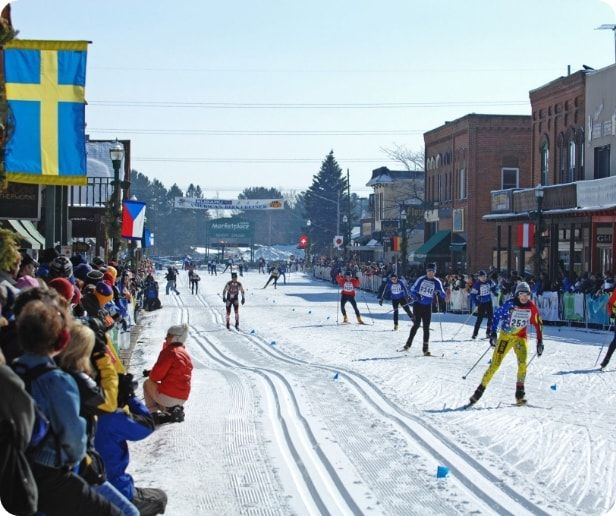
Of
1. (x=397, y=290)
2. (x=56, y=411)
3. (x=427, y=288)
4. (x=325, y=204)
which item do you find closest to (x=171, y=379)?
(x=56, y=411)

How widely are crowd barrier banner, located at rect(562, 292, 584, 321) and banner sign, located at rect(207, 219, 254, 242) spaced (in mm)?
100146

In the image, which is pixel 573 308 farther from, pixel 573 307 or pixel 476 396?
pixel 476 396

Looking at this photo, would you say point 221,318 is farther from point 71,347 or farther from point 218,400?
point 71,347

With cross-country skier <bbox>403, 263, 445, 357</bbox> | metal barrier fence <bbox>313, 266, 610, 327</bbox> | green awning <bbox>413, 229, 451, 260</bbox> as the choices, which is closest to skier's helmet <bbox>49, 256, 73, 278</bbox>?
cross-country skier <bbox>403, 263, 445, 357</bbox>

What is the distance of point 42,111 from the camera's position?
11.3m

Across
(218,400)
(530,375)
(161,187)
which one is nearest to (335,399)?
(218,400)

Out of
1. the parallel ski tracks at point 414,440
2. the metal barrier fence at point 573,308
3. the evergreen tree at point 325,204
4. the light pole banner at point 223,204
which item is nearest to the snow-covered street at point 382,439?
the parallel ski tracks at point 414,440

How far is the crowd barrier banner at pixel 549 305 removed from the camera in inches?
1192

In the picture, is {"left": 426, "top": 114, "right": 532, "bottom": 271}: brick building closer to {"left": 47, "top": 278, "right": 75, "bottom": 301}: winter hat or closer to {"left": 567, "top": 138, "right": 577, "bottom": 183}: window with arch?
{"left": 567, "top": 138, "right": 577, "bottom": 183}: window with arch

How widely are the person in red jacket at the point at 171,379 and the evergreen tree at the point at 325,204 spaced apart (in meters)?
107

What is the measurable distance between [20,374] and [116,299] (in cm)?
896

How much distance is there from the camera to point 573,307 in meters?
29.3

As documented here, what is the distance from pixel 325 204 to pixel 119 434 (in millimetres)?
114776

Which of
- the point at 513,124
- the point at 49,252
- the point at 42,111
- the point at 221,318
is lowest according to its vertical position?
the point at 221,318
